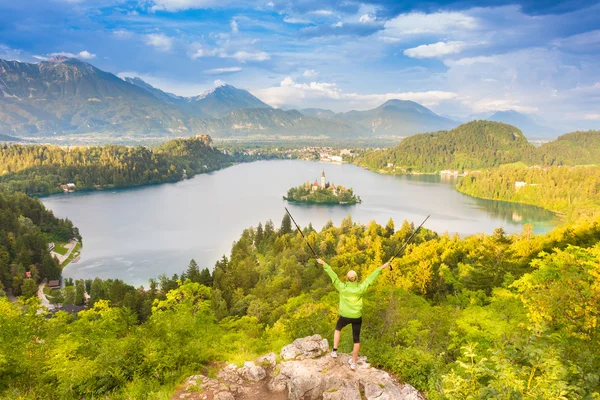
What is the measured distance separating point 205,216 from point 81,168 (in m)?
59.5

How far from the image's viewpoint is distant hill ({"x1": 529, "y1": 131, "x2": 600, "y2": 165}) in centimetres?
15500

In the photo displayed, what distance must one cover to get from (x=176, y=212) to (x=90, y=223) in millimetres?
13489

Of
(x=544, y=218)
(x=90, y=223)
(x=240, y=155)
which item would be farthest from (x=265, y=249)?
(x=240, y=155)

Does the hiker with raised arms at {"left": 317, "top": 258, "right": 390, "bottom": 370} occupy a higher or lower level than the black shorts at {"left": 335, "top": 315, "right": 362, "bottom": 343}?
higher

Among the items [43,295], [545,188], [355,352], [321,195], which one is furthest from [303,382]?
[545,188]

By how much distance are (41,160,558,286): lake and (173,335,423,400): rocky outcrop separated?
101 feet

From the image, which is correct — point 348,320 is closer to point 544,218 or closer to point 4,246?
point 4,246

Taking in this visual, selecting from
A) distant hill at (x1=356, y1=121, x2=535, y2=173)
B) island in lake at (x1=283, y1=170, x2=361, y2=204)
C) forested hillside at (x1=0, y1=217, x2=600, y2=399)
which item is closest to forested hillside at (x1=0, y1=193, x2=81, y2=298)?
forested hillside at (x1=0, y1=217, x2=600, y2=399)

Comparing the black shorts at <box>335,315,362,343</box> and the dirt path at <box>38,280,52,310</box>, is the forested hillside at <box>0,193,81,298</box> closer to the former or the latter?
the dirt path at <box>38,280,52,310</box>

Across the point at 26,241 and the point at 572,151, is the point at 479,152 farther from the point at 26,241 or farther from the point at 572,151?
the point at 26,241

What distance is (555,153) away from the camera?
160 meters

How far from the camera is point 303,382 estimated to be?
20.1 ft

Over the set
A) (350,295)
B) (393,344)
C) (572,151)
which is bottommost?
(393,344)

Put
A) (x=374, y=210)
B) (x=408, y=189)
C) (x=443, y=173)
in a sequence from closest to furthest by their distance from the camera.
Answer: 1. (x=374, y=210)
2. (x=408, y=189)
3. (x=443, y=173)
